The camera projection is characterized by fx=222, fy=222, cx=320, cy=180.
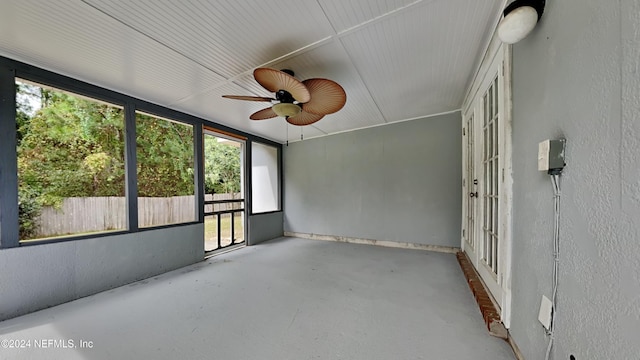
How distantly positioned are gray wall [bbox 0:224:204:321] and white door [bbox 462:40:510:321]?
4019 millimetres

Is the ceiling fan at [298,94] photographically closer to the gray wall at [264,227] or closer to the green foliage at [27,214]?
the green foliage at [27,214]

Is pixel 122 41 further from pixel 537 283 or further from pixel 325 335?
pixel 537 283

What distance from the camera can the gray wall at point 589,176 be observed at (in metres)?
0.69

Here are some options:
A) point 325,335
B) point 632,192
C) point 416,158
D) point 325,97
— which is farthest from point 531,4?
point 416,158

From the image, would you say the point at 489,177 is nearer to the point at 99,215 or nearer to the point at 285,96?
the point at 285,96

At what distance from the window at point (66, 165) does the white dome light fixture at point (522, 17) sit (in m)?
4.05

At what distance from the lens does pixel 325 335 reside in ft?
5.91

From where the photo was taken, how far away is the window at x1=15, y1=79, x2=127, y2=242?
254 centimetres

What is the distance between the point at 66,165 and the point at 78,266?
2.25 m

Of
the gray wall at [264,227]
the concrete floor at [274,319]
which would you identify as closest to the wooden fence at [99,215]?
the concrete floor at [274,319]

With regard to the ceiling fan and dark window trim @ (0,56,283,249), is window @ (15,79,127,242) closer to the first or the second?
dark window trim @ (0,56,283,249)

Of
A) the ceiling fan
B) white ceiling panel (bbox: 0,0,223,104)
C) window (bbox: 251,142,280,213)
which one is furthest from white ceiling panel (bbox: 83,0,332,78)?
window (bbox: 251,142,280,213)

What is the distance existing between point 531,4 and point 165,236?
Result: 4380 millimetres

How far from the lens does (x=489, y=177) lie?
7.73 ft
